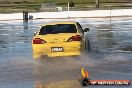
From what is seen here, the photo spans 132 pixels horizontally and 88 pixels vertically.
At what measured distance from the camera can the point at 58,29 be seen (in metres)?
17.5

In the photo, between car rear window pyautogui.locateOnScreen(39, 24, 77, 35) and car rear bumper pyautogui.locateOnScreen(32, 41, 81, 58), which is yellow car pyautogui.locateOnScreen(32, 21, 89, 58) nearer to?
car rear bumper pyautogui.locateOnScreen(32, 41, 81, 58)

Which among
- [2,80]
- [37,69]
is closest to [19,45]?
[37,69]

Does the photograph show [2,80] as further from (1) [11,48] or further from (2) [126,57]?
(1) [11,48]

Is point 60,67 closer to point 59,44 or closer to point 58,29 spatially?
point 59,44

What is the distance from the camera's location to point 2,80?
13.1 metres

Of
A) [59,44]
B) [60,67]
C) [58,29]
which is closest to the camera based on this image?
[60,67]

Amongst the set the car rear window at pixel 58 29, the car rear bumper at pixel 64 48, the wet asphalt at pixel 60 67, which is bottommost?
the wet asphalt at pixel 60 67

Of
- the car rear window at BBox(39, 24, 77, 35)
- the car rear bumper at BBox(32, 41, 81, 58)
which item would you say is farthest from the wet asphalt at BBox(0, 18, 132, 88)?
the car rear window at BBox(39, 24, 77, 35)

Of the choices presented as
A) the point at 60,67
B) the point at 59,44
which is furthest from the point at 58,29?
the point at 60,67

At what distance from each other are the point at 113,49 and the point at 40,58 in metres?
4.61

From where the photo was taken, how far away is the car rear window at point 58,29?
17391 millimetres

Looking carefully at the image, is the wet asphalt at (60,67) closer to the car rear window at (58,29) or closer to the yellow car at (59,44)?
the yellow car at (59,44)

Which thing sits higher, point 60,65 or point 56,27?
point 56,27

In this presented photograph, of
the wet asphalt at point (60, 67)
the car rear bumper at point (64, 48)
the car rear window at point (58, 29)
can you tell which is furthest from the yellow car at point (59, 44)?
the wet asphalt at point (60, 67)
